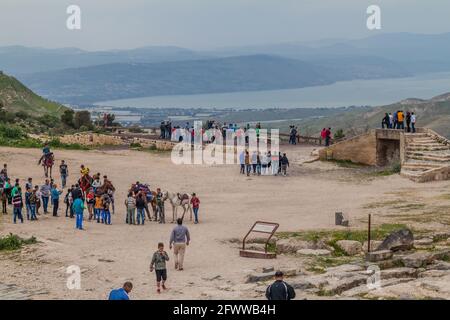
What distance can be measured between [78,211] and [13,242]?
10.7 feet

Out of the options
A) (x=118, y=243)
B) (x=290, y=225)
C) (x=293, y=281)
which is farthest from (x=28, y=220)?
(x=293, y=281)

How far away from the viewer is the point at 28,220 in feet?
89.3

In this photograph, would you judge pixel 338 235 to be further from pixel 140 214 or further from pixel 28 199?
pixel 28 199

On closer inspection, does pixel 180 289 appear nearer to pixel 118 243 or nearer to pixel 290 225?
pixel 118 243

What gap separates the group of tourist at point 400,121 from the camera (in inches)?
1650

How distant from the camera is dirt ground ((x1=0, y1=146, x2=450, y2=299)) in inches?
773

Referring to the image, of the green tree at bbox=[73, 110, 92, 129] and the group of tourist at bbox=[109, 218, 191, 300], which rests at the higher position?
the green tree at bbox=[73, 110, 92, 129]

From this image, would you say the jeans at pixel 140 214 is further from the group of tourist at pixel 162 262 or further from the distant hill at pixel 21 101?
the distant hill at pixel 21 101

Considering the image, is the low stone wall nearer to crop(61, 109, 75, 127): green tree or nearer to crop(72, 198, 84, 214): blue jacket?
crop(61, 109, 75, 127): green tree

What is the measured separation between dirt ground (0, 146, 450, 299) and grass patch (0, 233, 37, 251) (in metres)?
0.34

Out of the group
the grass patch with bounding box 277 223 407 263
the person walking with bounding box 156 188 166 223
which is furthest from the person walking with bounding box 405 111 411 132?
the person walking with bounding box 156 188 166 223

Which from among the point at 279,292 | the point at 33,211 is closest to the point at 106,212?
the point at 33,211

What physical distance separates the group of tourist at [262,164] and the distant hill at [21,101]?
91.9 ft
